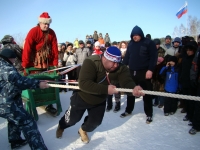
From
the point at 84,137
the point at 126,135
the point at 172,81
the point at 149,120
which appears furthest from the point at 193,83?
the point at 84,137

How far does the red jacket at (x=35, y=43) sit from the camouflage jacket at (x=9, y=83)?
1.46 m

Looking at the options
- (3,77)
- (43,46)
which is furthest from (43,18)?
(3,77)

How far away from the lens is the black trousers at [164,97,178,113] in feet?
13.9

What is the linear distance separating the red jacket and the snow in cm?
134

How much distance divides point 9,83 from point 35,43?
6.01ft

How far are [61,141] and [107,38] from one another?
1100cm

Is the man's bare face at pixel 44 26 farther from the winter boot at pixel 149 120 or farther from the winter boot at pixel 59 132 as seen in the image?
the winter boot at pixel 149 120

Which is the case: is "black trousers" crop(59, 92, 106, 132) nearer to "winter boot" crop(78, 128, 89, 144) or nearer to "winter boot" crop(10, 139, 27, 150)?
"winter boot" crop(78, 128, 89, 144)

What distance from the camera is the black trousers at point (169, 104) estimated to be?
4.23 meters

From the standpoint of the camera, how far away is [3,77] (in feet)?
7.24

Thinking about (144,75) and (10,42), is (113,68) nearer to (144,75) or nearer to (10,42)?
(144,75)

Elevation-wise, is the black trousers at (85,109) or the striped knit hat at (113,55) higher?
the striped knit hat at (113,55)

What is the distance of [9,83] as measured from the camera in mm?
2277

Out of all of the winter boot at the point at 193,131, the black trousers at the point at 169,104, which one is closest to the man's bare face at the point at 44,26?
the black trousers at the point at 169,104
